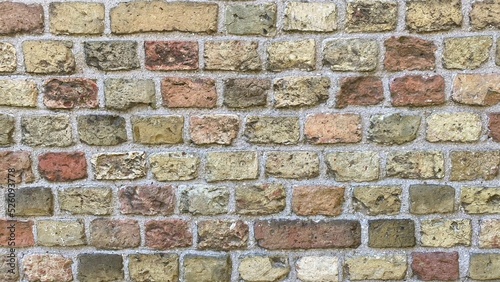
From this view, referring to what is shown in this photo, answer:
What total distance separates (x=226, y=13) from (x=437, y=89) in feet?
2.12

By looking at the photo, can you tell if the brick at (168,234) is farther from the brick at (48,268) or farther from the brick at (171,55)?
the brick at (171,55)

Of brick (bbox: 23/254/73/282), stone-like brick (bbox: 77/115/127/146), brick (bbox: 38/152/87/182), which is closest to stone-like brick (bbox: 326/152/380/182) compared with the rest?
stone-like brick (bbox: 77/115/127/146)

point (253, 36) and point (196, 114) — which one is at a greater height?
point (253, 36)

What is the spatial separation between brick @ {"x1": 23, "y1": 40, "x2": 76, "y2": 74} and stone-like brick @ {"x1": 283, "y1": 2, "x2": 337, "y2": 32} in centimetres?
63

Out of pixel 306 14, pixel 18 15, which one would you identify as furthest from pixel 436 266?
pixel 18 15

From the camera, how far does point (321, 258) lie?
157 cm

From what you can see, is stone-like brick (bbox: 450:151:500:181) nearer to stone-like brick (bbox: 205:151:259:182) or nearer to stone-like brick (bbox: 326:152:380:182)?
stone-like brick (bbox: 326:152:380:182)

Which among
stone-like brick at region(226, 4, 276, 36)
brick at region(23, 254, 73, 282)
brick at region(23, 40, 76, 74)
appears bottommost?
brick at region(23, 254, 73, 282)

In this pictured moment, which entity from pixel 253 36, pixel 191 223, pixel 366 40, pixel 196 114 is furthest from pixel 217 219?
pixel 366 40

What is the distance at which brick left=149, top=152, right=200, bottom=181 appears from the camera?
5.02 ft

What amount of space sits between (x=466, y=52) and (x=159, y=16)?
883mm

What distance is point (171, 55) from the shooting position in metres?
1.50

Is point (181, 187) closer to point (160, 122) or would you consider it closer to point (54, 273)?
point (160, 122)

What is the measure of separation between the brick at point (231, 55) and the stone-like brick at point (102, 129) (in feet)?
1.01
